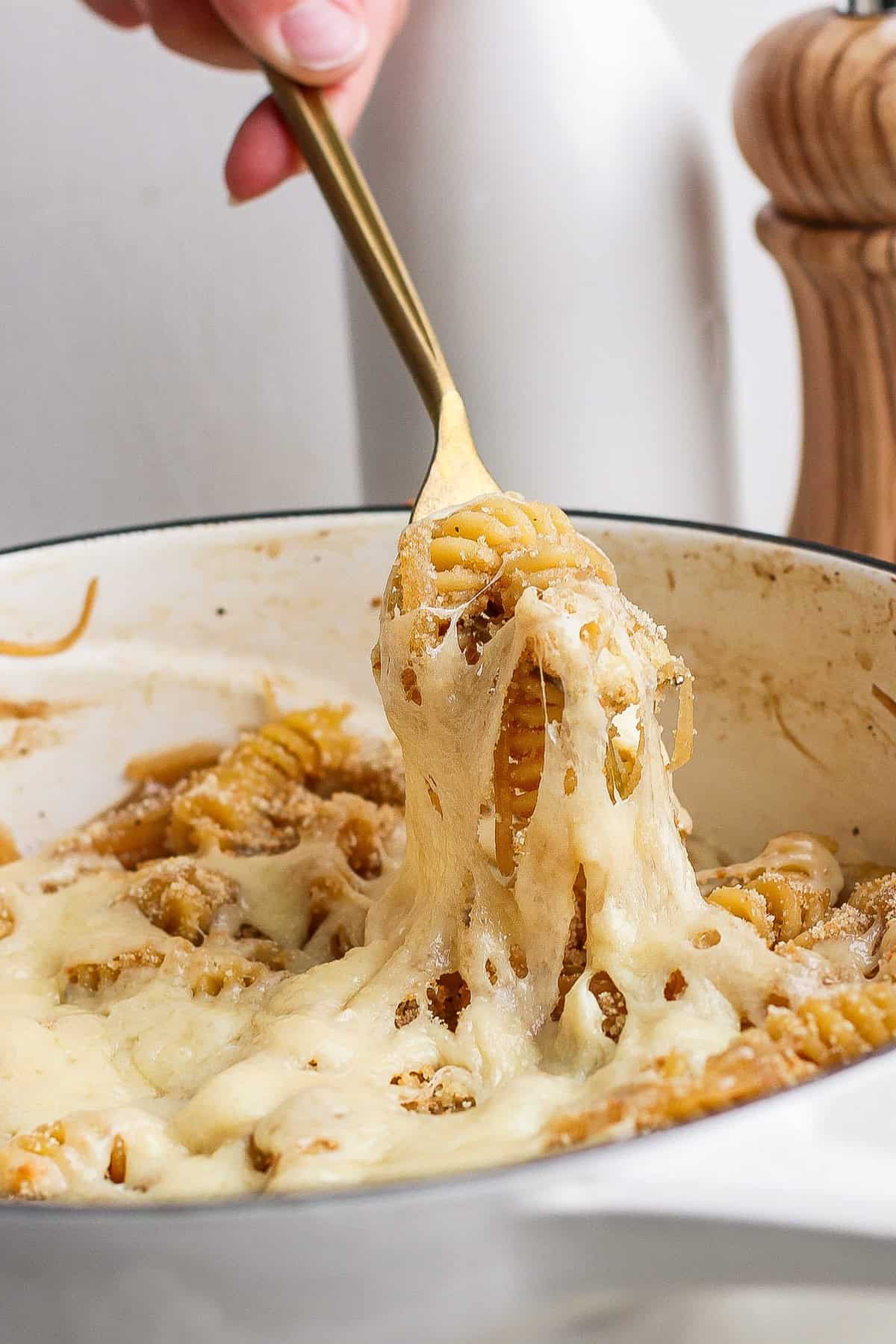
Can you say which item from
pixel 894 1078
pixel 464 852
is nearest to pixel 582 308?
pixel 464 852

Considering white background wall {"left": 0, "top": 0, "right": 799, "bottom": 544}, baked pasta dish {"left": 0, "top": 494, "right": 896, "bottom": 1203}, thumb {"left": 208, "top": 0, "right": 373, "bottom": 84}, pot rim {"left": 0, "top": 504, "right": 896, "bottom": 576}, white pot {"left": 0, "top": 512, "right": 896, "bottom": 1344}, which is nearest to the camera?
white pot {"left": 0, "top": 512, "right": 896, "bottom": 1344}

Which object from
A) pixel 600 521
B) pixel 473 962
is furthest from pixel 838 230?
pixel 473 962

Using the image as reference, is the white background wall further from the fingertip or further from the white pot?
the white pot

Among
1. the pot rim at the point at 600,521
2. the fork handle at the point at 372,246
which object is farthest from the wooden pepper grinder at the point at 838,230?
the fork handle at the point at 372,246

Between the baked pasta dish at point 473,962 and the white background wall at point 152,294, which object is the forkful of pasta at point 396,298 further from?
the white background wall at point 152,294

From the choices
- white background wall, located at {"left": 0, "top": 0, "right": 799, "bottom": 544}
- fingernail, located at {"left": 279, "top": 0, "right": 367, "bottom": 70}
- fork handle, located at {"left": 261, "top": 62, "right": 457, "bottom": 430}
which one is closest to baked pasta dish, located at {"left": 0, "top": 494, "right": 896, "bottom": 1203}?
fork handle, located at {"left": 261, "top": 62, "right": 457, "bottom": 430}

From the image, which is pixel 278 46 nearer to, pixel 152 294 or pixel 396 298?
pixel 396 298
